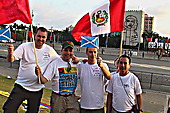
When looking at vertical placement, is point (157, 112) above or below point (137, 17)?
below

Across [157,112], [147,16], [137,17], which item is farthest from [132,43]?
[157,112]

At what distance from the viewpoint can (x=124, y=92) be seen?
11.5 feet

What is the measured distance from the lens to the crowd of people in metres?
3.48

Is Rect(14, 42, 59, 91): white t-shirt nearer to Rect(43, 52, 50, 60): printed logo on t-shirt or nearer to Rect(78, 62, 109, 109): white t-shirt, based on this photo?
Rect(43, 52, 50, 60): printed logo on t-shirt

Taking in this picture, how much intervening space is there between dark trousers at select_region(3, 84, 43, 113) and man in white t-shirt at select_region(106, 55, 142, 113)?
1365mm

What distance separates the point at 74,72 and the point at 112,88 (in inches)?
28.4

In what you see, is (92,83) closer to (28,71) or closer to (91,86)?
(91,86)

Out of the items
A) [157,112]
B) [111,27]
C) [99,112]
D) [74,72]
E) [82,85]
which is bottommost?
[157,112]

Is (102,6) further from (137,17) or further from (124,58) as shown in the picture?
(137,17)

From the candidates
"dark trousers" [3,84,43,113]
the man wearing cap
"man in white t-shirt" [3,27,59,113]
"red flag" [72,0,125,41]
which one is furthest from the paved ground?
"man in white t-shirt" [3,27,59,113]

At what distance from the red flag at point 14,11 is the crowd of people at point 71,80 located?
395 mm

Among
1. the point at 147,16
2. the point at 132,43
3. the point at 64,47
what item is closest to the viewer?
the point at 64,47

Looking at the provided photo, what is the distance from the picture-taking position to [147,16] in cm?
13525

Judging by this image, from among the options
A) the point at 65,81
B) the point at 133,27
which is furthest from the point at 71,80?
the point at 133,27
